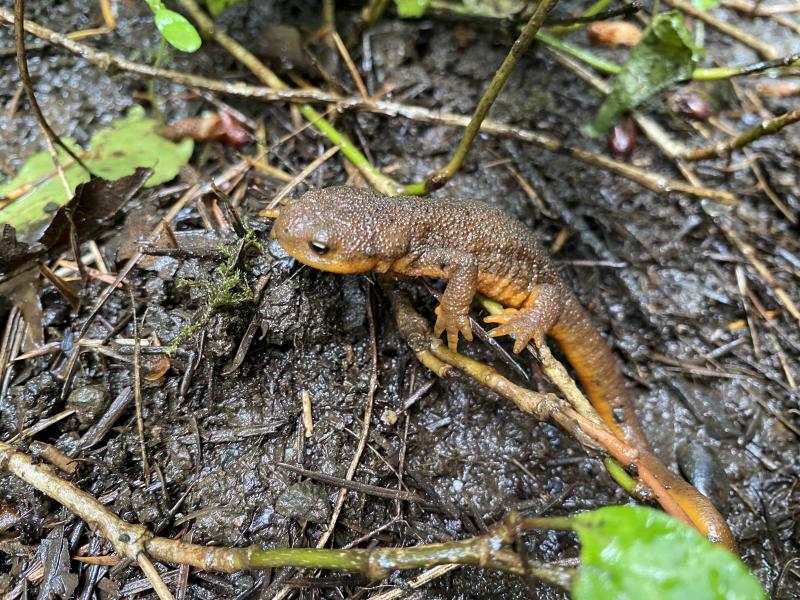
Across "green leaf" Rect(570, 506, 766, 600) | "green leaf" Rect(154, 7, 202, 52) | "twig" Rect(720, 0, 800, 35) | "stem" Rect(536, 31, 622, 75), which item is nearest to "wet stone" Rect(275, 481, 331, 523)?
"green leaf" Rect(570, 506, 766, 600)

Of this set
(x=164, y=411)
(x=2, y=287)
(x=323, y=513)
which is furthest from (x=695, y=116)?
(x=2, y=287)

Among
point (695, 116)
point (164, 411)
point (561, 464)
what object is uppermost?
point (695, 116)

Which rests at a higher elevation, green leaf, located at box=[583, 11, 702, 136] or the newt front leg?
green leaf, located at box=[583, 11, 702, 136]

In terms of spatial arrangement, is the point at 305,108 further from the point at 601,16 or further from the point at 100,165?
the point at 601,16

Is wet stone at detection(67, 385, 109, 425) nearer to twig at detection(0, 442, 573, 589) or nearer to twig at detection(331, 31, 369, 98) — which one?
twig at detection(0, 442, 573, 589)

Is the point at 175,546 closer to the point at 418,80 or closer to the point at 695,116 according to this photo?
the point at 418,80

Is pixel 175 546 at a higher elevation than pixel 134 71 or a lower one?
lower
